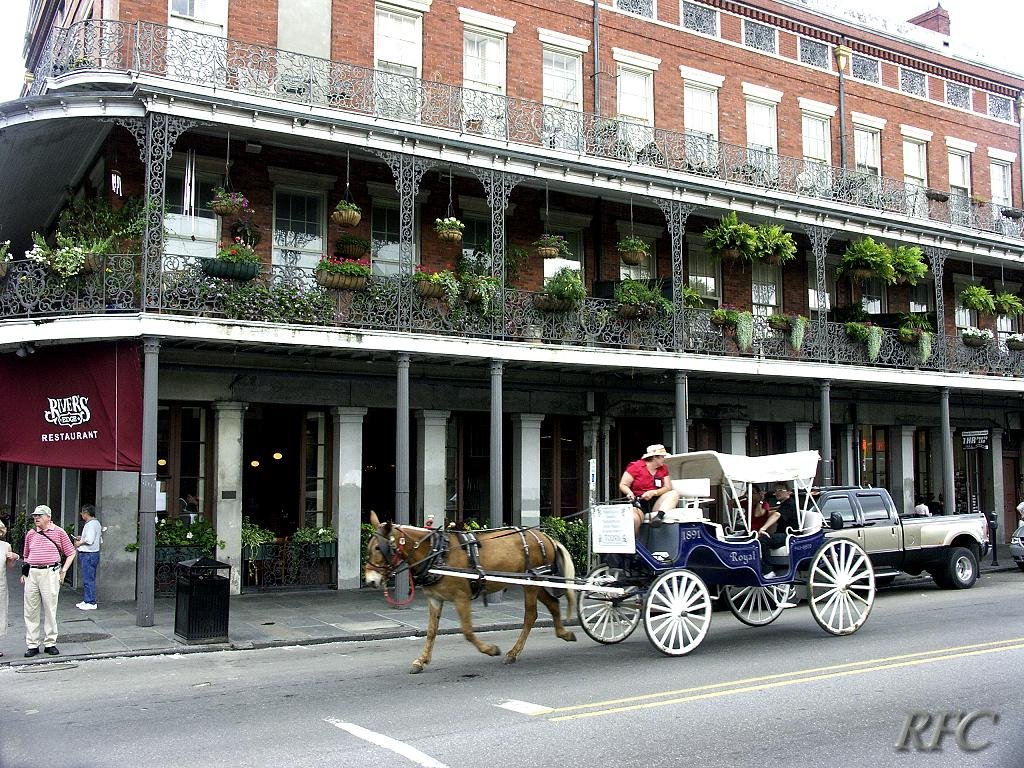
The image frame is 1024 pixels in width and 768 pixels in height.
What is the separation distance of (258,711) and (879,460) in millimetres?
22152

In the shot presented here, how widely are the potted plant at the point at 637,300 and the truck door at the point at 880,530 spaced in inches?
211

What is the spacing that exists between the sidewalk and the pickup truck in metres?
5.31

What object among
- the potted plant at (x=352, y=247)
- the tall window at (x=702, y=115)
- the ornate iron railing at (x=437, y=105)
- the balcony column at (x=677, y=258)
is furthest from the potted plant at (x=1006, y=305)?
the potted plant at (x=352, y=247)

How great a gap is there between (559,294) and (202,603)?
874 cm

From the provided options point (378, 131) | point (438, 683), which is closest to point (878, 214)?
point (378, 131)

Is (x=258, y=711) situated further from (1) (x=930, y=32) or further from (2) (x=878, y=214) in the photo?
(1) (x=930, y=32)

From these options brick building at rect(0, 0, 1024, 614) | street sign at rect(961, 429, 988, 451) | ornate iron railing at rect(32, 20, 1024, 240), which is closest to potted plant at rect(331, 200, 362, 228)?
brick building at rect(0, 0, 1024, 614)

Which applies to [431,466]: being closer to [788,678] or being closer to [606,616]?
[606,616]

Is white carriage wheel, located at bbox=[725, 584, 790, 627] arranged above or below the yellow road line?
above

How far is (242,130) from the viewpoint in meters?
16.2

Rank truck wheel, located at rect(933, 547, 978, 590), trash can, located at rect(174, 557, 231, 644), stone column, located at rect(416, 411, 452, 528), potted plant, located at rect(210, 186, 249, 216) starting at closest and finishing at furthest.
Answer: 1. trash can, located at rect(174, 557, 231, 644)
2. potted plant, located at rect(210, 186, 249, 216)
3. truck wheel, located at rect(933, 547, 978, 590)
4. stone column, located at rect(416, 411, 452, 528)

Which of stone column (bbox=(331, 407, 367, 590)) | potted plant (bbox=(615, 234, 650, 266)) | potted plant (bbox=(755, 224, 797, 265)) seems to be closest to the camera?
stone column (bbox=(331, 407, 367, 590))

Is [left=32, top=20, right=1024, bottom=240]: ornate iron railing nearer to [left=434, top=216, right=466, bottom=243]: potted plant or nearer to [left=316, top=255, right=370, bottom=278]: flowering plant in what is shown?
[left=434, top=216, right=466, bottom=243]: potted plant

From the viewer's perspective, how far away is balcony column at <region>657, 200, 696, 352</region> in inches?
774
